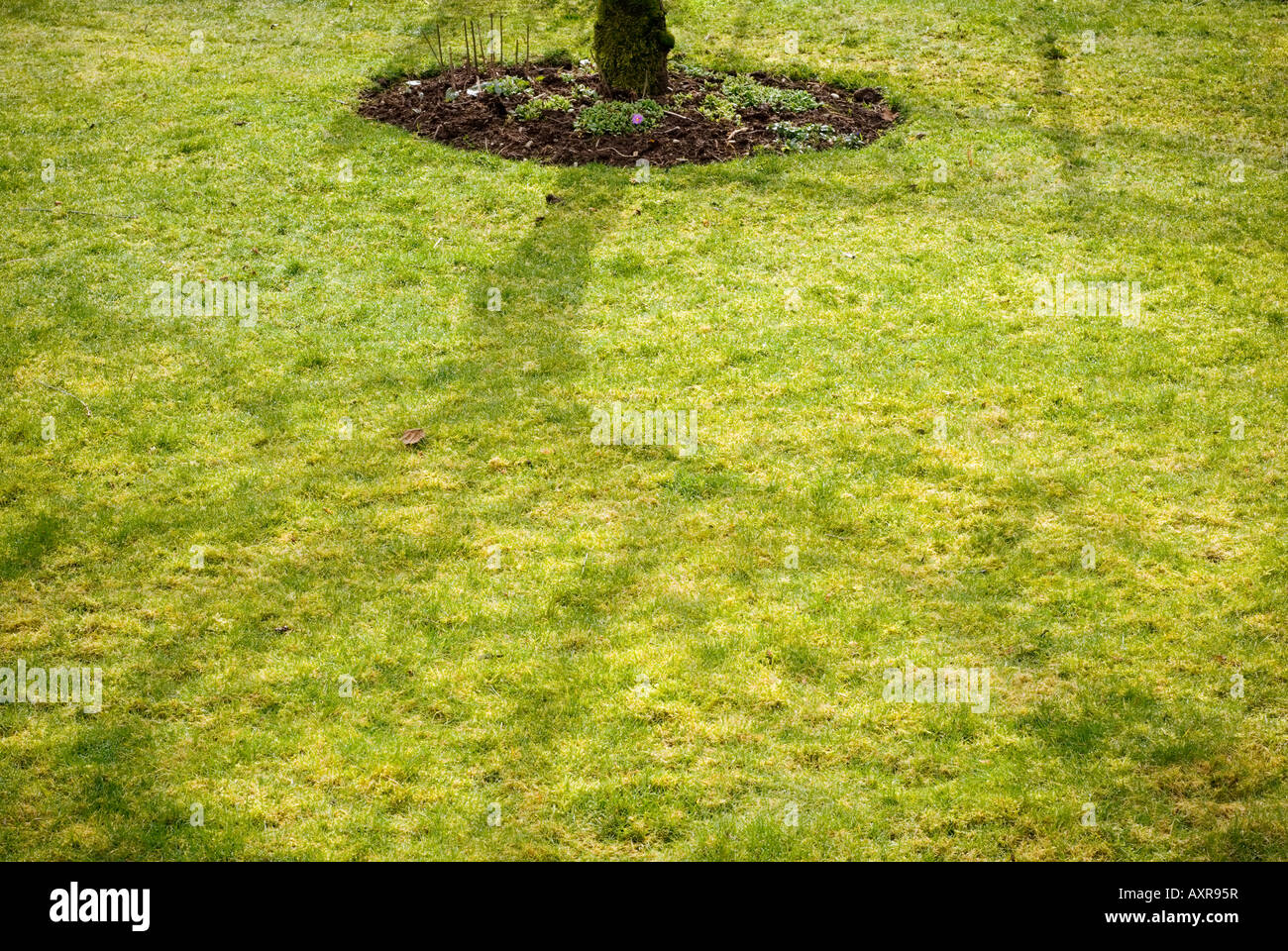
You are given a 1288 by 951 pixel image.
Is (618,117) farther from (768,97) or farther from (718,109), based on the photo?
(768,97)

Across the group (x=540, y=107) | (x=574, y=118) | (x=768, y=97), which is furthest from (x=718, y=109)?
(x=540, y=107)

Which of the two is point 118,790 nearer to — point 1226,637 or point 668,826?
point 668,826

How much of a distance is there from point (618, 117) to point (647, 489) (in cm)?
650

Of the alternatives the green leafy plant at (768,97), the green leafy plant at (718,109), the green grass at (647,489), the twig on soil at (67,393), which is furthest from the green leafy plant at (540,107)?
the twig on soil at (67,393)

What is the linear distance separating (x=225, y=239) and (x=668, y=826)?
793cm

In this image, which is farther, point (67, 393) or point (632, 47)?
point (632, 47)

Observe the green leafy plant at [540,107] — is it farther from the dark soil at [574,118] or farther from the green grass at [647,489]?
the green grass at [647,489]

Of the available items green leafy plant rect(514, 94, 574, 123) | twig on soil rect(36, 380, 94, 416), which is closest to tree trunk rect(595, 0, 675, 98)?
green leafy plant rect(514, 94, 574, 123)

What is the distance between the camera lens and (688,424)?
8531 mm

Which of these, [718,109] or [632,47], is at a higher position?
[632,47]

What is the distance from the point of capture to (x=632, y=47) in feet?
42.7

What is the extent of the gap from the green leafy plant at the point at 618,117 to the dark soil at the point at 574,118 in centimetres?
8

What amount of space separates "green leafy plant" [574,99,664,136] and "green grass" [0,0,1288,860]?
84 cm
